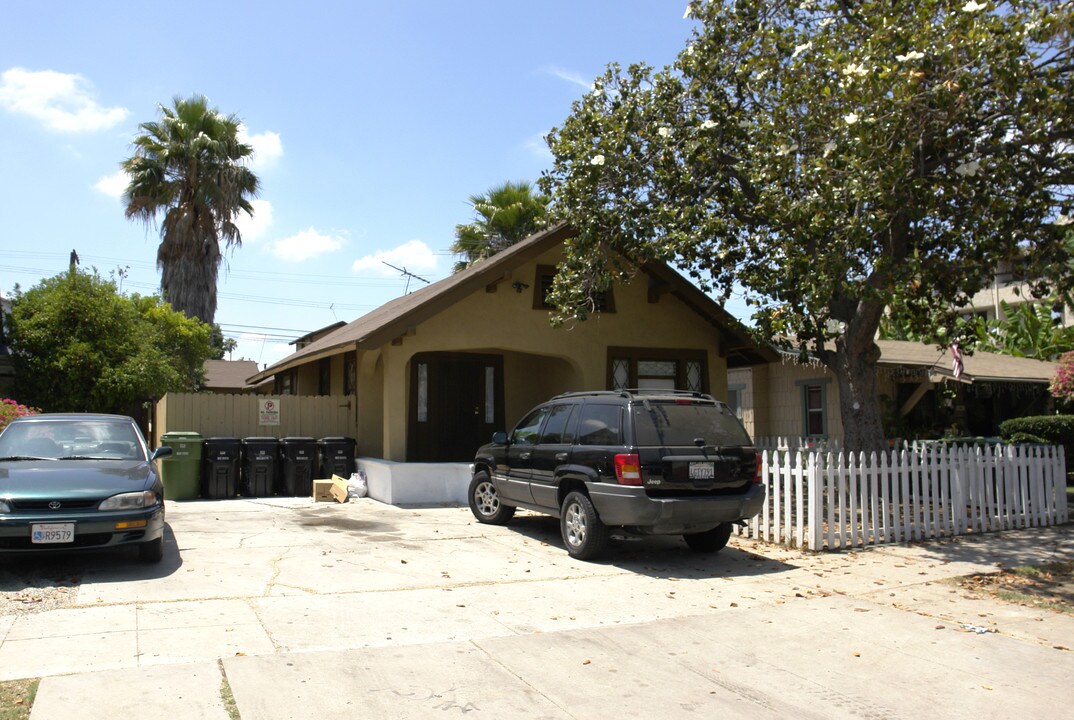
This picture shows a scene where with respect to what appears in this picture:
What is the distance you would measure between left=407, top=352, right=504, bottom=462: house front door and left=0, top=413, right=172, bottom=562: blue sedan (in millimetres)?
6789

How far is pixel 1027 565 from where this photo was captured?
30.7ft

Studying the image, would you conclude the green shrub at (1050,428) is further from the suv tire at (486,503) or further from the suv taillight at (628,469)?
the suv taillight at (628,469)

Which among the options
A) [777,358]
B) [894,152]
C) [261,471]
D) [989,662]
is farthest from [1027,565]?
[261,471]

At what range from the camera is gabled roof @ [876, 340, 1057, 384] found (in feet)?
64.0

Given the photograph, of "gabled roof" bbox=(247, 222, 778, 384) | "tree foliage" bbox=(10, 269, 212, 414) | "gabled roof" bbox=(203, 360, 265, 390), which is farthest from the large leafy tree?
"gabled roof" bbox=(203, 360, 265, 390)

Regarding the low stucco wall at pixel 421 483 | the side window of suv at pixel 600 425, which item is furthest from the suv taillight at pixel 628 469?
the low stucco wall at pixel 421 483

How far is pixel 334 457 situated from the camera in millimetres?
15766

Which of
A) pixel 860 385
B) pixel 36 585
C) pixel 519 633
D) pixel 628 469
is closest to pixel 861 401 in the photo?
pixel 860 385

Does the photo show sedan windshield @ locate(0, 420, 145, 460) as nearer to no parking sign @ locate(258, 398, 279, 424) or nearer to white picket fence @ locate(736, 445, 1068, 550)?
no parking sign @ locate(258, 398, 279, 424)

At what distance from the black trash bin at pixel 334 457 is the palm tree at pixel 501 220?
9.71 metres

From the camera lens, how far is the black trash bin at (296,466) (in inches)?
601

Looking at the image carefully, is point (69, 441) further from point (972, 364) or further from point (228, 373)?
point (228, 373)

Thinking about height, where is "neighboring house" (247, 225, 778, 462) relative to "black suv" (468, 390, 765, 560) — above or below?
above

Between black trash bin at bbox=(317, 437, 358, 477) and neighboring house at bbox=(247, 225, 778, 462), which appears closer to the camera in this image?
neighboring house at bbox=(247, 225, 778, 462)
